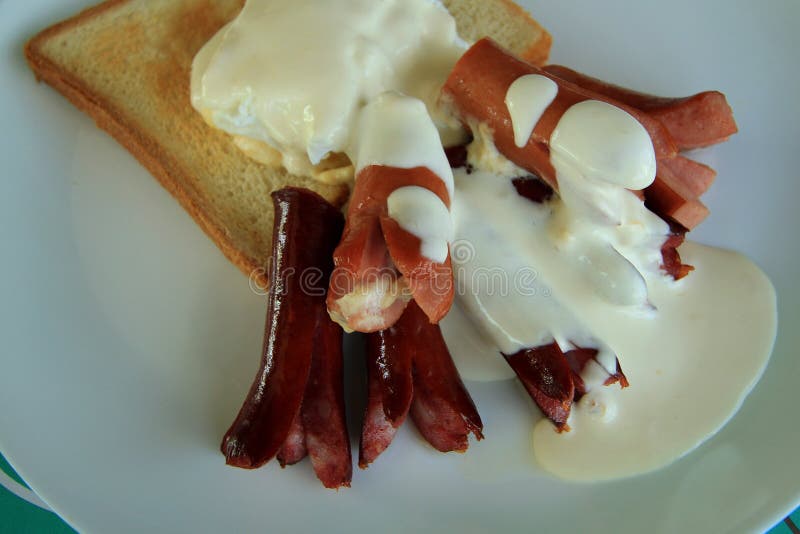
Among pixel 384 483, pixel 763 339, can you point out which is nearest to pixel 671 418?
pixel 763 339

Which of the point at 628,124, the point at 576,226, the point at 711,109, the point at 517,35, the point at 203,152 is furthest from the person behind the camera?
the point at 517,35

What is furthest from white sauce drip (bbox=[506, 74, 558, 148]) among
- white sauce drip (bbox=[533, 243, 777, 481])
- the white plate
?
the white plate

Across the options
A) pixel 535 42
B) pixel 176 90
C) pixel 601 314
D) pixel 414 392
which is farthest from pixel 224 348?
pixel 535 42

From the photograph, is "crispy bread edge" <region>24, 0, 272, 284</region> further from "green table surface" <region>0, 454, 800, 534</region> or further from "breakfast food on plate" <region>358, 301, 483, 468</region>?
"green table surface" <region>0, 454, 800, 534</region>

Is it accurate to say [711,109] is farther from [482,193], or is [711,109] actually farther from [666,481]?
[666,481]

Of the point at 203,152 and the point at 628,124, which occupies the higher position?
the point at 628,124

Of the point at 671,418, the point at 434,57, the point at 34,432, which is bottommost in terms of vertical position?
the point at 34,432
